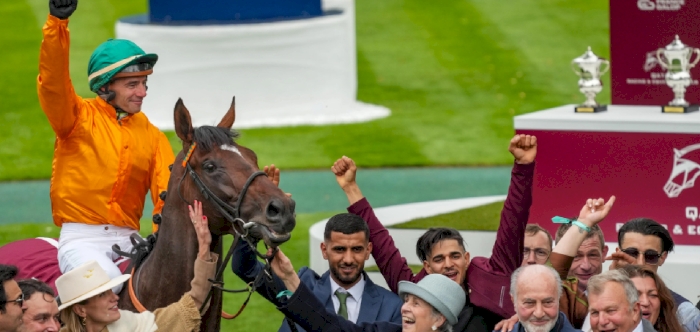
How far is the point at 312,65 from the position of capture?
17.2 meters

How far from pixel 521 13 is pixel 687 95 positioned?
12935 millimetres

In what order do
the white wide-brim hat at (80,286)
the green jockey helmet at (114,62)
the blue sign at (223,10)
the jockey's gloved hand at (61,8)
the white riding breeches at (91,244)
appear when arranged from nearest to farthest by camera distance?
the white wide-brim hat at (80,286) < the jockey's gloved hand at (61,8) < the white riding breeches at (91,244) < the green jockey helmet at (114,62) < the blue sign at (223,10)

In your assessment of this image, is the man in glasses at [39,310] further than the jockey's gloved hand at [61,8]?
No

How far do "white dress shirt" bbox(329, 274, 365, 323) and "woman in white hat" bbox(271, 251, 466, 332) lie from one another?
384mm

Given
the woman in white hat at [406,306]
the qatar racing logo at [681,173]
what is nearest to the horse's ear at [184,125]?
the woman in white hat at [406,306]

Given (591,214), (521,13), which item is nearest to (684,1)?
(591,214)

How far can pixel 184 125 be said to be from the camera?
17.6ft

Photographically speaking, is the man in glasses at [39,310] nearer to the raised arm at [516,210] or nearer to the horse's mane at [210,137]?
A: the horse's mane at [210,137]

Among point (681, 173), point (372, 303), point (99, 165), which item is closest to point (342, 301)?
point (372, 303)

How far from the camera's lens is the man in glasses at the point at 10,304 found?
4.73 metres

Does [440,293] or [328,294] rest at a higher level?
[440,293]

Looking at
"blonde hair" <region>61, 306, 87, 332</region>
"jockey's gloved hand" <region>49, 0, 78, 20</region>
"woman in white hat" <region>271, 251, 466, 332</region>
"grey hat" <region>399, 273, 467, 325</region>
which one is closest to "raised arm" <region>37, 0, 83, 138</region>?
"jockey's gloved hand" <region>49, 0, 78, 20</region>

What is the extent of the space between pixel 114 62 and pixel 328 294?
155 cm

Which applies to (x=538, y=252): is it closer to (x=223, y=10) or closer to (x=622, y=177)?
(x=622, y=177)
